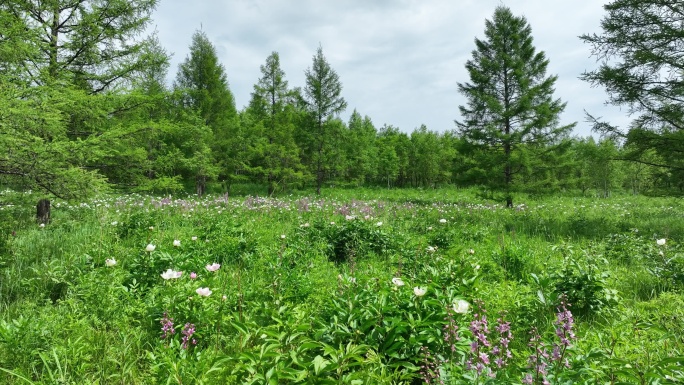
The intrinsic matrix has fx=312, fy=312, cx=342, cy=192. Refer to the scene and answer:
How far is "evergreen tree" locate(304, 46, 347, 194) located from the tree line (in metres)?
0.08

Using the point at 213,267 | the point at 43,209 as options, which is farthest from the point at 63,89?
the point at 213,267

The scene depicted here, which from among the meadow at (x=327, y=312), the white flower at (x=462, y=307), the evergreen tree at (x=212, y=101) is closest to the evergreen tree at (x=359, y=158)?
the evergreen tree at (x=212, y=101)

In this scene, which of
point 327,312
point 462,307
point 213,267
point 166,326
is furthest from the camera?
point 213,267

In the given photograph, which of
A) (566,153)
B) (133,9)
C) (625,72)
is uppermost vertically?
(133,9)

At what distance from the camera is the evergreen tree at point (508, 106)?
522 inches

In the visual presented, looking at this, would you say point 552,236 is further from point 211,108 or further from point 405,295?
point 211,108

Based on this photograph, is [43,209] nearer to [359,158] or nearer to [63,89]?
[63,89]

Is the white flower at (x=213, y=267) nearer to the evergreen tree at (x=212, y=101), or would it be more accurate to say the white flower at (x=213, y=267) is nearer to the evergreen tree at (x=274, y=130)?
the evergreen tree at (x=274, y=130)

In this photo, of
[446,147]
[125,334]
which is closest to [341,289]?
[125,334]

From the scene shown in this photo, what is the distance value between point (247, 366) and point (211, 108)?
23332mm

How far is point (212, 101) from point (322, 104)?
7598 millimetres

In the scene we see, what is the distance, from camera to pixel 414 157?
32.7 m

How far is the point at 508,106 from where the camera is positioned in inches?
553

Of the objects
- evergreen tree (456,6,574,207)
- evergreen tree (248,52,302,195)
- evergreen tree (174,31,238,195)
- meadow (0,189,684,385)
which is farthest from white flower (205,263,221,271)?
evergreen tree (174,31,238,195)
